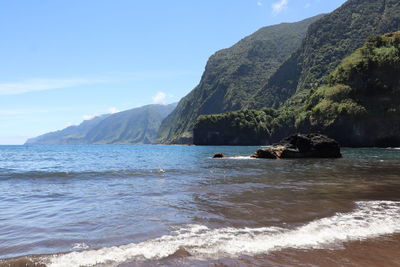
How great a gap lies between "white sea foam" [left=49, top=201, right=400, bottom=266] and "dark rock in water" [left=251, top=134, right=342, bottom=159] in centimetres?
3940

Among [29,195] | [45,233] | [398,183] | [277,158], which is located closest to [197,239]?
[45,233]

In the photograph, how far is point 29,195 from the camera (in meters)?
15.7

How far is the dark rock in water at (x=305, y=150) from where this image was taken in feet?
160

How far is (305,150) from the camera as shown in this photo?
49.8 meters

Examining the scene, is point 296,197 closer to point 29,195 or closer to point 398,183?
point 398,183

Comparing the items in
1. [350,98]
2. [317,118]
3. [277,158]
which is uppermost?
[350,98]

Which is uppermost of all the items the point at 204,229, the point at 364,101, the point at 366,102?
the point at 364,101

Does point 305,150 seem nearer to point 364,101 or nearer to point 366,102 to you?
point 366,102

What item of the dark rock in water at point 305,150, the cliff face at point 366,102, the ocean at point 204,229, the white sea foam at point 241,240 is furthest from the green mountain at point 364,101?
the white sea foam at point 241,240

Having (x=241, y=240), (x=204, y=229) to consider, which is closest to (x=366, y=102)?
(x=204, y=229)

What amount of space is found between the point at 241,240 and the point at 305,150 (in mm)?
45674

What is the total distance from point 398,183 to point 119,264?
1916 centimetres

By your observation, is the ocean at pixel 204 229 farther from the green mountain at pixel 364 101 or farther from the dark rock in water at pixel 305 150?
the green mountain at pixel 364 101

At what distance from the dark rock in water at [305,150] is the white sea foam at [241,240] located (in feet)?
129
